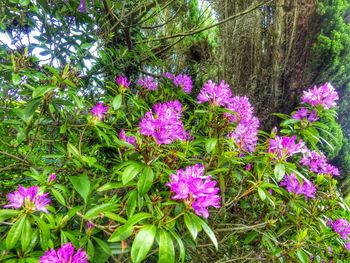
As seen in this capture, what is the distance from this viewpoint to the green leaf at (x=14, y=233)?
0.85 m

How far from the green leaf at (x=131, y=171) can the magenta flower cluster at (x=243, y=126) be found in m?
0.50

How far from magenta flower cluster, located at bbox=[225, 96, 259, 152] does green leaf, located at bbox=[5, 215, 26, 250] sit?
33.9 inches

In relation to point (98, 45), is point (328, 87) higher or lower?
lower

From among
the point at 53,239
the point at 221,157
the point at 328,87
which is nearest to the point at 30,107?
the point at 53,239

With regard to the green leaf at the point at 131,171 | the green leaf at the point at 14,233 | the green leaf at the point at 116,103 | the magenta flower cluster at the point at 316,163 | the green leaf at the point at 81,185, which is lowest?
the magenta flower cluster at the point at 316,163

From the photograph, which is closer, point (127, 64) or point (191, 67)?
point (127, 64)

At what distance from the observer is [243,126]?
140 cm

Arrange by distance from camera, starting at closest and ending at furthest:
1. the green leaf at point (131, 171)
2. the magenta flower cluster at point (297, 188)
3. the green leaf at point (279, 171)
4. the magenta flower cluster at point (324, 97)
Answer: the green leaf at point (131, 171) → the green leaf at point (279, 171) → the magenta flower cluster at point (297, 188) → the magenta flower cluster at point (324, 97)

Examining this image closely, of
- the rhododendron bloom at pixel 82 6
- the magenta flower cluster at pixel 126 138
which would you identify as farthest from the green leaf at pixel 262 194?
the rhododendron bloom at pixel 82 6

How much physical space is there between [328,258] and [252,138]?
1.10 meters

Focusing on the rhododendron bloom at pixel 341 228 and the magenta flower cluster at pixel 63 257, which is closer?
the magenta flower cluster at pixel 63 257

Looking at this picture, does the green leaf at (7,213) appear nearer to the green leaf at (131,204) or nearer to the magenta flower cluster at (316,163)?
the green leaf at (131,204)

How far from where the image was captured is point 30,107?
121 cm

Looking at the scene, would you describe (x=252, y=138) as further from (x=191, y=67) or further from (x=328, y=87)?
(x=191, y=67)
